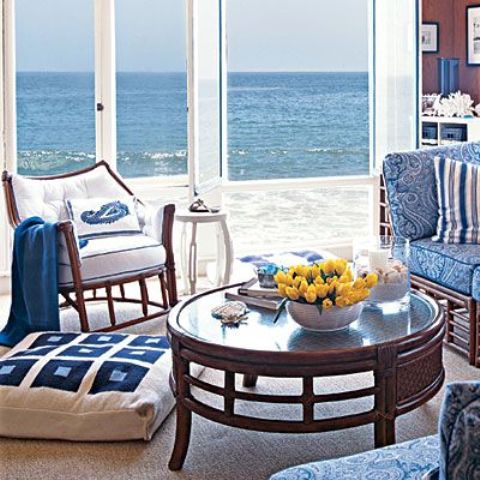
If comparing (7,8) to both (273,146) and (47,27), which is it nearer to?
(47,27)

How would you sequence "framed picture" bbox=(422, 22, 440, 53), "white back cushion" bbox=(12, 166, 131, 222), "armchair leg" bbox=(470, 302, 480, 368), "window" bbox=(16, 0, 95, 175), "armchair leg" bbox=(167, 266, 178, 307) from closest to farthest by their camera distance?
"armchair leg" bbox=(470, 302, 480, 368) < "white back cushion" bbox=(12, 166, 131, 222) < "armchair leg" bbox=(167, 266, 178, 307) < "window" bbox=(16, 0, 95, 175) < "framed picture" bbox=(422, 22, 440, 53)

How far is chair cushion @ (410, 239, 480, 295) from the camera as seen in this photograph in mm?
3668

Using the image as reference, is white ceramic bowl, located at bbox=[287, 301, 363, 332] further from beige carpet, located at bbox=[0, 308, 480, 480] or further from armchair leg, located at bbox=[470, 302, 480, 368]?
armchair leg, located at bbox=[470, 302, 480, 368]

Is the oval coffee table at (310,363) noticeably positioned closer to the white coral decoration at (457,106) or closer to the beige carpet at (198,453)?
the beige carpet at (198,453)

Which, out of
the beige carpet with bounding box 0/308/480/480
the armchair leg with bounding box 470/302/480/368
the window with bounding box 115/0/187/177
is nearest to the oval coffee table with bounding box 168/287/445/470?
the beige carpet with bounding box 0/308/480/480

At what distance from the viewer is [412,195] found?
414 centimetres

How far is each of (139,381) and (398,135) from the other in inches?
134

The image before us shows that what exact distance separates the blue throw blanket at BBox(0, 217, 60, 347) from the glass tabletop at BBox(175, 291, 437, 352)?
1142mm

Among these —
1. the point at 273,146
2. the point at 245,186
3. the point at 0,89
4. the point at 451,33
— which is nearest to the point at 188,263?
the point at 245,186

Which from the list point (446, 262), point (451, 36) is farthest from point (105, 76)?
point (451, 36)

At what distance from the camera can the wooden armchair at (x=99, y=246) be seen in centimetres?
399

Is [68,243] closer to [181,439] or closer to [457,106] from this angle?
[181,439]

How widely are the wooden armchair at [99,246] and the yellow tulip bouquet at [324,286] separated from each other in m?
1.62

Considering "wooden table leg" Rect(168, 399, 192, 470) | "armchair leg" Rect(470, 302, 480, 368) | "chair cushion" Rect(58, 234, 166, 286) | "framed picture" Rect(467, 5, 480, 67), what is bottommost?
"wooden table leg" Rect(168, 399, 192, 470)
